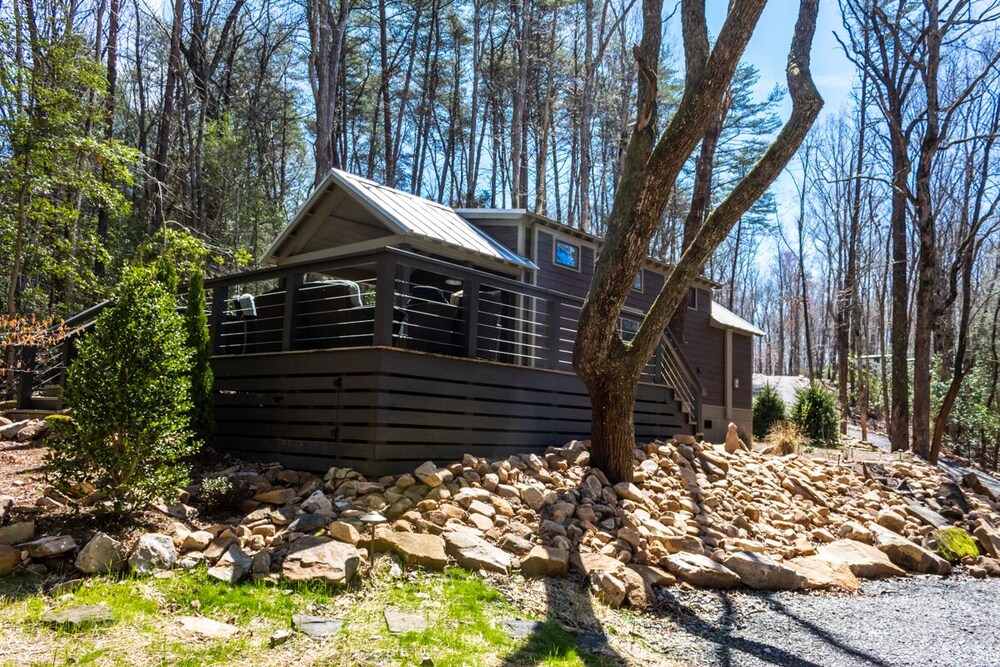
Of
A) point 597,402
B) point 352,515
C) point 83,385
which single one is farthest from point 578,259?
point 83,385

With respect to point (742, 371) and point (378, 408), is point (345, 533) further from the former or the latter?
point (742, 371)

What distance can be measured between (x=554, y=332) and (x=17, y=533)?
17.5 ft

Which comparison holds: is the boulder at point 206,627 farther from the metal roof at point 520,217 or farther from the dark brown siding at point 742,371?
the dark brown siding at point 742,371

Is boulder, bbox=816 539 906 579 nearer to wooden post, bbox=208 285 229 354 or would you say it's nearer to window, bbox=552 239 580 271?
window, bbox=552 239 580 271

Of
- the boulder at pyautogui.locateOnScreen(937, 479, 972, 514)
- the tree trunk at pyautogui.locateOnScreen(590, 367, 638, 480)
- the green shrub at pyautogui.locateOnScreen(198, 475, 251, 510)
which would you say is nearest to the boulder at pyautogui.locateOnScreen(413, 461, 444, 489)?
the green shrub at pyautogui.locateOnScreen(198, 475, 251, 510)

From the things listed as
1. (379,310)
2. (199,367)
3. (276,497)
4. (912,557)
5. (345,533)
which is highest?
(379,310)

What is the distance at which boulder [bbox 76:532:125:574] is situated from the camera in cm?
409

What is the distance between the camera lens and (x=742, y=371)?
17.0 m

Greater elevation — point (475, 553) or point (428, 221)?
point (428, 221)

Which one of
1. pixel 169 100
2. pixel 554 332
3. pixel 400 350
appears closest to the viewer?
pixel 400 350

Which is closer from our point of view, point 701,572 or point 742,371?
point 701,572

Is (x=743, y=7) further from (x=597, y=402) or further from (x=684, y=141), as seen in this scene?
(x=597, y=402)

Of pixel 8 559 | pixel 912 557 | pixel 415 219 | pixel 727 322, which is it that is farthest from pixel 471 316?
pixel 727 322

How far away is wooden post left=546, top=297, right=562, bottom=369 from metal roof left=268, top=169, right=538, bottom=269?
1971mm
